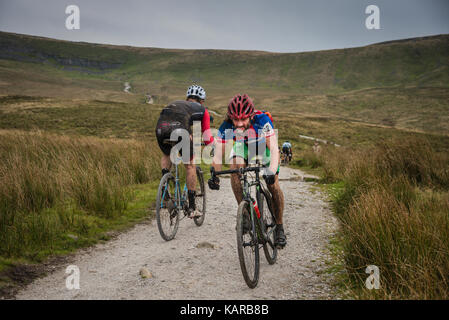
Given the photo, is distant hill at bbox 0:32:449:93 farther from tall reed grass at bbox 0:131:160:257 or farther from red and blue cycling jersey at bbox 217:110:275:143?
red and blue cycling jersey at bbox 217:110:275:143

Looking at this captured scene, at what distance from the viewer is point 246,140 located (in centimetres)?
414

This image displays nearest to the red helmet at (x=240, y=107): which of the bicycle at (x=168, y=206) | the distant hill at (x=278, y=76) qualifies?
the bicycle at (x=168, y=206)

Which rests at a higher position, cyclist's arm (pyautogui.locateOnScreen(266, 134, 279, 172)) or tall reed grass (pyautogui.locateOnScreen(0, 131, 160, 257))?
cyclist's arm (pyautogui.locateOnScreen(266, 134, 279, 172))

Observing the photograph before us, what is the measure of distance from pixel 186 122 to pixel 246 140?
4.16 ft

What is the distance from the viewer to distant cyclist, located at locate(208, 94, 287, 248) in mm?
3816

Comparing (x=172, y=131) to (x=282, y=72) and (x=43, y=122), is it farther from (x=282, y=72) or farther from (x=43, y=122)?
(x=282, y=72)

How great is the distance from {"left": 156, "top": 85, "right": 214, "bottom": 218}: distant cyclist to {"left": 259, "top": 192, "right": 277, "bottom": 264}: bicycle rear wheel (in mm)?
1344

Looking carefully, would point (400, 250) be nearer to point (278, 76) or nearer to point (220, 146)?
point (220, 146)

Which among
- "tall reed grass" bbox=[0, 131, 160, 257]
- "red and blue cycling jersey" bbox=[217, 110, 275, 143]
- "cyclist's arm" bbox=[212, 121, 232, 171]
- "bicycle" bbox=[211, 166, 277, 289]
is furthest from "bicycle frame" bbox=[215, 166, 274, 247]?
"tall reed grass" bbox=[0, 131, 160, 257]

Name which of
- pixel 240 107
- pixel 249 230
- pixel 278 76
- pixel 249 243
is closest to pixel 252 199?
pixel 249 230

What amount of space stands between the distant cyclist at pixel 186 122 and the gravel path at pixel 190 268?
33.9 inches

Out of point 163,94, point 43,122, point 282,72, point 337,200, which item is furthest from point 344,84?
point 337,200

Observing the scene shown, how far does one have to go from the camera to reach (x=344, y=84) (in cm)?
14962

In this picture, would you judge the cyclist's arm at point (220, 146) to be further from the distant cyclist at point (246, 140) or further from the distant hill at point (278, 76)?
the distant hill at point (278, 76)
